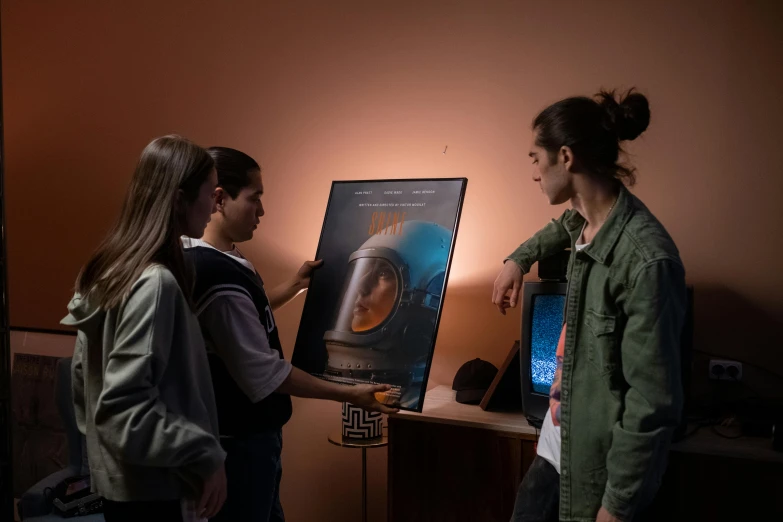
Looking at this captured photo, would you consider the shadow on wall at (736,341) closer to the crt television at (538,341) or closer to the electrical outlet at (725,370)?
the electrical outlet at (725,370)

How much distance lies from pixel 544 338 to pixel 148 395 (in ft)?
3.98

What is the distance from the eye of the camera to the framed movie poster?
226cm

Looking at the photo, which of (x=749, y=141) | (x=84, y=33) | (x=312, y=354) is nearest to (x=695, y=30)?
(x=749, y=141)

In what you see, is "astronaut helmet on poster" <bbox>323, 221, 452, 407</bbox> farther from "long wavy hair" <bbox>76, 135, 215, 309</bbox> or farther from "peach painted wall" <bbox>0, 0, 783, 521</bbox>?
"long wavy hair" <bbox>76, 135, 215, 309</bbox>

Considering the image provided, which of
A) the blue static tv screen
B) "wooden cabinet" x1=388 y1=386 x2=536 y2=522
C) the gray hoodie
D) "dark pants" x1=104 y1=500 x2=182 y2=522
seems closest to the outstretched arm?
"wooden cabinet" x1=388 y1=386 x2=536 y2=522

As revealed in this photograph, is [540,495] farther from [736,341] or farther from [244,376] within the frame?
[736,341]

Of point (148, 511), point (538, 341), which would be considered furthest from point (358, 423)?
point (148, 511)

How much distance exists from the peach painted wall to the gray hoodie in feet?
4.74

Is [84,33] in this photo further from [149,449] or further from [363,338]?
[149,449]

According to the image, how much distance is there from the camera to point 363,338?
2332mm

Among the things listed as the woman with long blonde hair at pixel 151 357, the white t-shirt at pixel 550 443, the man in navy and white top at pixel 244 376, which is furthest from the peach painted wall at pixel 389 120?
the woman with long blonde hair at pixel 151 357

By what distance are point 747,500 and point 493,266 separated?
115 cm

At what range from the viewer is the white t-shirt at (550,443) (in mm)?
1699

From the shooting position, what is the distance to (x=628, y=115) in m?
1.60
